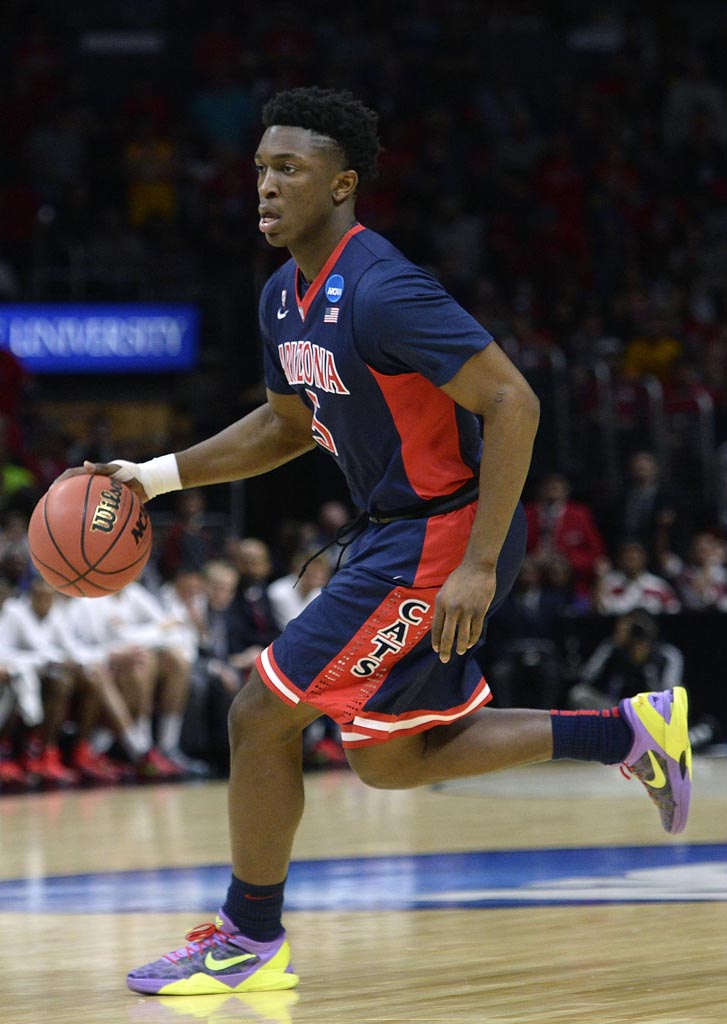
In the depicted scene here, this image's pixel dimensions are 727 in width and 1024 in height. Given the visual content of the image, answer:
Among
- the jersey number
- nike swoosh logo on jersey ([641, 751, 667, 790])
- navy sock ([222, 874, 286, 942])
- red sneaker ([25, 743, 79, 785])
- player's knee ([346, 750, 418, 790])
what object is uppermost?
the jersey number

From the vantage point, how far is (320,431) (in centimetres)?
404

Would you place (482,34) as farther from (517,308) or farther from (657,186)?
(517,308)

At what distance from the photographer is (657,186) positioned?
17312 mm

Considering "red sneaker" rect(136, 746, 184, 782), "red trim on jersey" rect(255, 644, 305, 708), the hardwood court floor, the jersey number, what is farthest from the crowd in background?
"red trim on jersey" rect(255, 644, 305, 708)

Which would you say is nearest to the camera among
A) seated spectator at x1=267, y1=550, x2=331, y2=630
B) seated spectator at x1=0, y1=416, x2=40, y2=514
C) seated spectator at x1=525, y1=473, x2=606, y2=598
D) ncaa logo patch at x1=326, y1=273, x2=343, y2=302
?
ncaa logo patch at x1=326, y1=273, x2=343, y2=302

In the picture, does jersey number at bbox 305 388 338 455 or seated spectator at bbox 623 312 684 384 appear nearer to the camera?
jersey number at bbox 305 388 338 455

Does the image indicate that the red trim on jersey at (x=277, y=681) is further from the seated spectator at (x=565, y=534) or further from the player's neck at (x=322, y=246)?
the seated spectator at (x=565, y=534)

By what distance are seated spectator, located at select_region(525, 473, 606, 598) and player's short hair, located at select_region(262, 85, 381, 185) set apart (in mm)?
8968

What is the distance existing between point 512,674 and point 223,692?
2.03m

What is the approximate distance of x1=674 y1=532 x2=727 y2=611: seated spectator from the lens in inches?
497

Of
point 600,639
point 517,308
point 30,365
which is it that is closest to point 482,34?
point 517,308

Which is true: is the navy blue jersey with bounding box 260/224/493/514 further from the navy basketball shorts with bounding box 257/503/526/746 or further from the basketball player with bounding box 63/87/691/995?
the navy basketball shorts with bounding box 257/503/526/746

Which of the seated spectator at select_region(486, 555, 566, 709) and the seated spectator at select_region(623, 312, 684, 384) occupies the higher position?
the seated spectator at select_region(623, 312, 684, 384)

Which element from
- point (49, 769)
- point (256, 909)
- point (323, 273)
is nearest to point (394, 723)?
point (256, 909)
